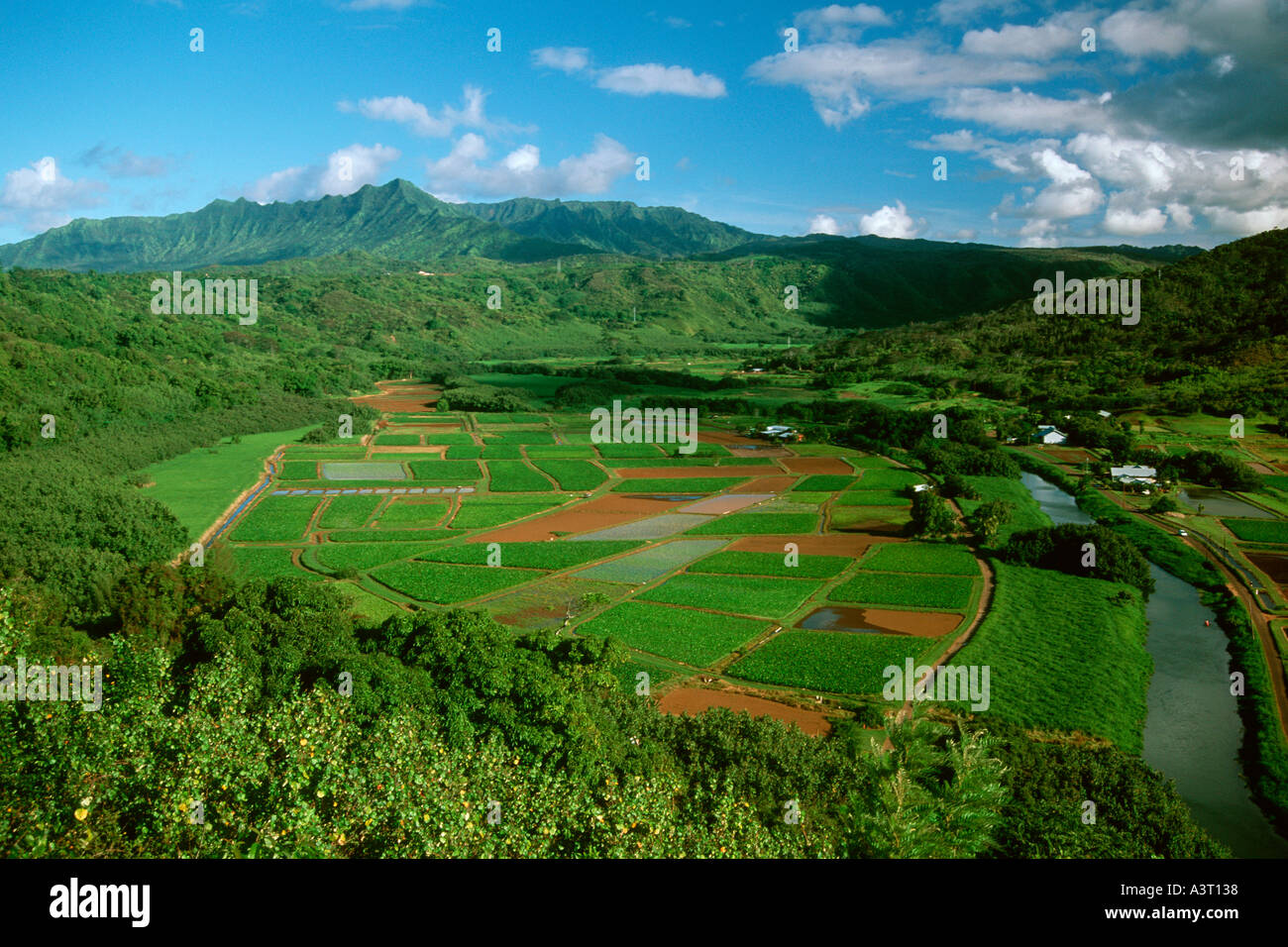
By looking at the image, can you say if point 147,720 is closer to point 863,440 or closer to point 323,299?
point 863,440

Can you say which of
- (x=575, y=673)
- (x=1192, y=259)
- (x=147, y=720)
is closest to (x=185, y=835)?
(x=147, y=720)

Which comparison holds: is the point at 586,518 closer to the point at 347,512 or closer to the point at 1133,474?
the point at 347,512

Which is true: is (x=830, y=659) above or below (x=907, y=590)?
below

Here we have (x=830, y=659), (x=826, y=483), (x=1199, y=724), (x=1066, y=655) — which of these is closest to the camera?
(x=1199, y=724)

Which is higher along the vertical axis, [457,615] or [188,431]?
[188,431]

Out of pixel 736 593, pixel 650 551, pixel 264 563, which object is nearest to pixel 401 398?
pixel 264 563

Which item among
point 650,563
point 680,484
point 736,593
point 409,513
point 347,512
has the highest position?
point 680,484
